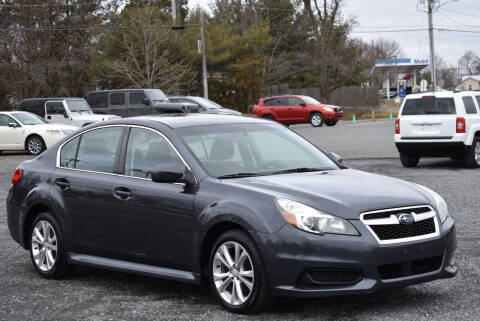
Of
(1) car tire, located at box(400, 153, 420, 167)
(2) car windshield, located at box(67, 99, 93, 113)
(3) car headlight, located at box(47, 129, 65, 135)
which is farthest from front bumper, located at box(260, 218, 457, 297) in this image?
(2) car windshield, located at box(67, 99, 93, 113)

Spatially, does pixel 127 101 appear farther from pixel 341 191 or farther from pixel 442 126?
pixel 341 191

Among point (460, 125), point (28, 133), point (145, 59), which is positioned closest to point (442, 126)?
point (460, 125)

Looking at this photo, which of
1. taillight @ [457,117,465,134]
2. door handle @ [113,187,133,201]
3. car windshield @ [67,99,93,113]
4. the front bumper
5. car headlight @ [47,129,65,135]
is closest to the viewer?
the front bumper

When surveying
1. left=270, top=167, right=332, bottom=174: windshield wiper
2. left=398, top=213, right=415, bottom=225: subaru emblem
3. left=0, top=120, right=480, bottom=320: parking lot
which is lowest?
left=0, top=120, right=480, bottom=320: parking lot

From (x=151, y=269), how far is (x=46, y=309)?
86 centimetres

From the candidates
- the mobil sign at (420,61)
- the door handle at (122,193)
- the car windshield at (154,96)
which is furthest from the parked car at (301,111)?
the mobil sign at (420,61)

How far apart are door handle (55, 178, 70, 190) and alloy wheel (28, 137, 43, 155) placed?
19.0 meters

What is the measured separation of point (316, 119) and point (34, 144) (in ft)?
60.1

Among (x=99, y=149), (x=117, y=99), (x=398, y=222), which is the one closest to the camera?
(x=398, y=222)

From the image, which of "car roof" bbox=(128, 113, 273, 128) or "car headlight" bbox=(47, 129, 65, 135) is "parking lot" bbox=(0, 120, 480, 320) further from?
"car headlight" bbox=(47, 129, 65, 135)

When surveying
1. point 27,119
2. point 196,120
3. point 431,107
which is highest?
point 196,120

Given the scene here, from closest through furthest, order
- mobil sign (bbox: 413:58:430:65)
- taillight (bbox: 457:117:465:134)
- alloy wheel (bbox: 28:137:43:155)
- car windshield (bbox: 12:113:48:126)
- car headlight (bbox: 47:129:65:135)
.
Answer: taillight (bbox: 457:117:465:134), car headlight (bbox: 47:129:65:135), alloy wheel (bbox: 28:137:43:155), car windshield (bbox: 12:113:48:126), mobil sign (bbox: 413:58:430:65)

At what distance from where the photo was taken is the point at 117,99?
32.8 metres

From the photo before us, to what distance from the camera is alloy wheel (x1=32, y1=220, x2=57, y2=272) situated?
7.58m
